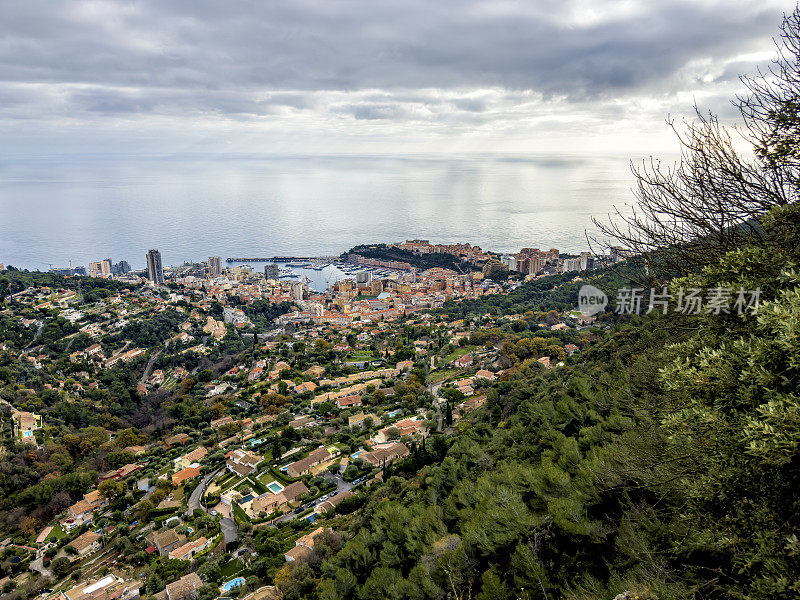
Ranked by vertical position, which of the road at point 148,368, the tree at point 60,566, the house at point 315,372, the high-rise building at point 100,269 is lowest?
the road at point 148,368

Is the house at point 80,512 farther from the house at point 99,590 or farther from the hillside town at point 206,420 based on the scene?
the house at point 99,590

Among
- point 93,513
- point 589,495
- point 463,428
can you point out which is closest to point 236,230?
point 93,513

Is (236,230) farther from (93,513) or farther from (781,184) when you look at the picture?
(781,184)

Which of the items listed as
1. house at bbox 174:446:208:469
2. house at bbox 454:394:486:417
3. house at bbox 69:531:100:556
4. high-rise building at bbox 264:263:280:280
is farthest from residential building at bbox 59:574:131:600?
high-rise building at bbox 264:263:280:280

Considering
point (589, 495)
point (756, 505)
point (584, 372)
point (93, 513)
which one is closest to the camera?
A: point (756, 505)

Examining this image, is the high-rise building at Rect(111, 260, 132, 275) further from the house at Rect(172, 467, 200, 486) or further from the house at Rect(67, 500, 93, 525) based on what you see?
the house at Rect(172, 467, 200, 486)

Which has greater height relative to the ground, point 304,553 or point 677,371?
point 677,371

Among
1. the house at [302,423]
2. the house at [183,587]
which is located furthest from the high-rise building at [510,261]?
the house at [183,587]

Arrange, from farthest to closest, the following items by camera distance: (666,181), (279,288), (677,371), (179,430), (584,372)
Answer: (279,288)
(179,430)
(584,372)
(666,181)
(677,371)
